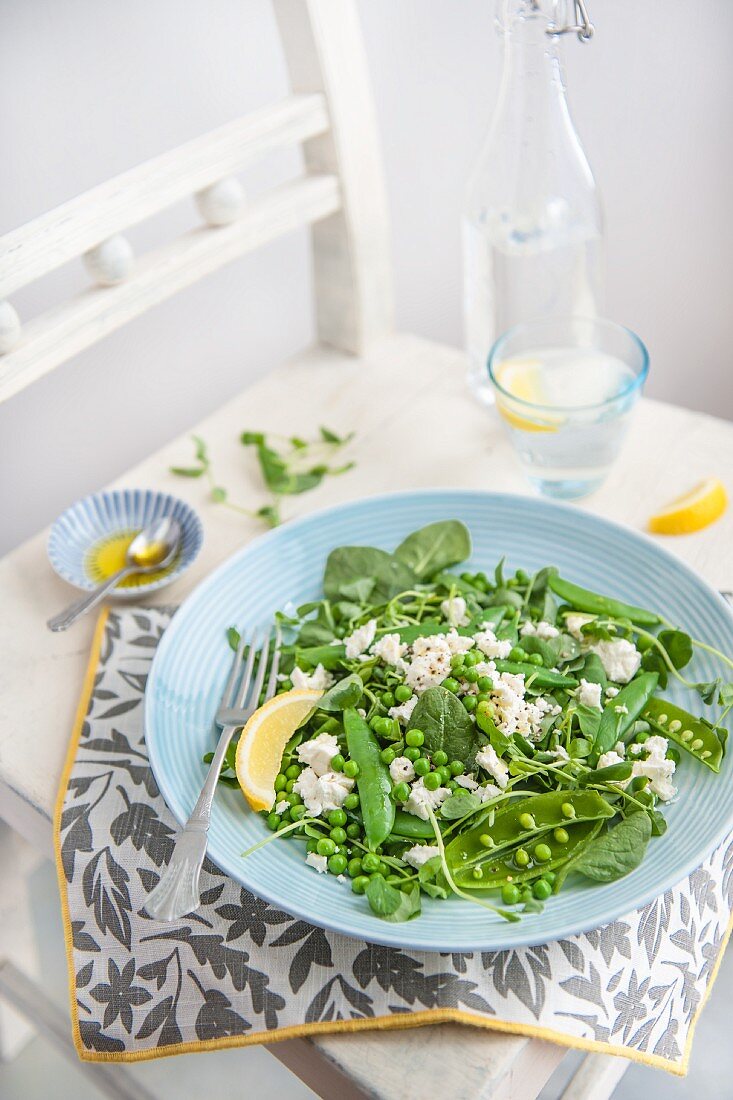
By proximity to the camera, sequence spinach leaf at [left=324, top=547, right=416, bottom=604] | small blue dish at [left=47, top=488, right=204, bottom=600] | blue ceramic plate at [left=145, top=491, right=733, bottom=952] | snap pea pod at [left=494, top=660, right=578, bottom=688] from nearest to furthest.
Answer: blue ceramic plate at [left=145, top=491, right=733, bottom=952] → snap pea pod at [left=494, top=660, right=578, bottom=688] → spinach leaf at [left=324, top=547, right=416, bottom=604] → small blue dish at [left=47, top=488, right=204, bottom=600]

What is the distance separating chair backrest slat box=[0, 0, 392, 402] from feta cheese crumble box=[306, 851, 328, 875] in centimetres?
54

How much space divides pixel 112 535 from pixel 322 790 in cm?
47

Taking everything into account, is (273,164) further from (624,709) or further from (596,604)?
(624,709)

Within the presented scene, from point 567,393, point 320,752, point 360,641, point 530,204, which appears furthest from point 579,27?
point 320,752

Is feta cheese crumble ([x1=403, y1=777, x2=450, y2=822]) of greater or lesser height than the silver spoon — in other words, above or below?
below

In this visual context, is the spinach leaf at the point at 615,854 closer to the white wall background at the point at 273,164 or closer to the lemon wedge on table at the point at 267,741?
the lemon wedge on table at the point at 267,741

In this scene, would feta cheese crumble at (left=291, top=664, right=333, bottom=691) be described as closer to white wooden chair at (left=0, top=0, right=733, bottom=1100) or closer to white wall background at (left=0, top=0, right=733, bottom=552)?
white wooden chair at (left=0, top=0, right=733, bottom=1100)

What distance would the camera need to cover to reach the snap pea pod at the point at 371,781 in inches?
28.4

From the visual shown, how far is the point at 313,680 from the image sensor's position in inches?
32.9

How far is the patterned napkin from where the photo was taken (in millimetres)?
681

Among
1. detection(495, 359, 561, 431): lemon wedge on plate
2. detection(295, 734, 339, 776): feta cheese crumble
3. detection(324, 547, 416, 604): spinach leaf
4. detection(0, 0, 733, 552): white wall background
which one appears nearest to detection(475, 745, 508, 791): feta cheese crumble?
detection(295, 734, 339, 776): feta cheese crumble

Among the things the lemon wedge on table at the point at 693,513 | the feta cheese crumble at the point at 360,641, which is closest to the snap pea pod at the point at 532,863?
the feta cheese crumble at the point at 360,641

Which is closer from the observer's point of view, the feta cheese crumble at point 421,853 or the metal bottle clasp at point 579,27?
the feta cheese crumble at point 421,853

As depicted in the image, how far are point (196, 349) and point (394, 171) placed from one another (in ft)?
1.71
